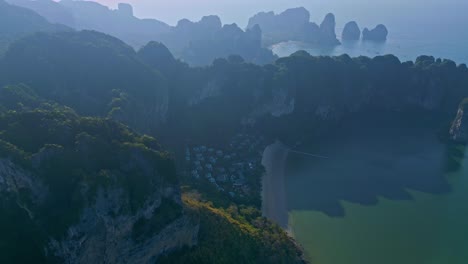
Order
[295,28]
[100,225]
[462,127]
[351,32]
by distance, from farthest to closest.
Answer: [295,28]
[351,32]
[462,127]
[100,225]

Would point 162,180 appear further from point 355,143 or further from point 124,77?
point 355,143

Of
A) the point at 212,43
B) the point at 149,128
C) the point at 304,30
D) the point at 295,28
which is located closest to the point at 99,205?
the point at 149,128

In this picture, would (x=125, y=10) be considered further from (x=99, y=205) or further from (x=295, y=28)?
(x=99, y=205)

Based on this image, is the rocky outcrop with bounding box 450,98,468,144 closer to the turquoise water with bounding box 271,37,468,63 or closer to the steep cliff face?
the steep cliff face

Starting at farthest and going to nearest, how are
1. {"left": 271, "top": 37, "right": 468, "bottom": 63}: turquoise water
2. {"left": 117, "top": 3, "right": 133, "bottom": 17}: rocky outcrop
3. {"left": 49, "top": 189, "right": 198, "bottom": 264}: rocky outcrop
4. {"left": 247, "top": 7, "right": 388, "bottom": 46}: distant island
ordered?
{"left": 117, "top": 3, "right": 133, "bottom": 17}: rocky outcrop, {"left": 247, "top": 7, "right": 388, "bottom": 46}: distant island, {"left": 271, "top": 37, "right": 468, "bottom": 63}: turquoise water, {"left": 49, "top": 189, "right": 198, "bottom": 264}: rocky outcrop

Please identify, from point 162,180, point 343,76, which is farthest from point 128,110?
point 343,76

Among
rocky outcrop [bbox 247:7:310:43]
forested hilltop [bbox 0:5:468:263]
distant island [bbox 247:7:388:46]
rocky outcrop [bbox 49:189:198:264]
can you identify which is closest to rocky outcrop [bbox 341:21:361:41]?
distant island [bbox 247:7:388:46]
